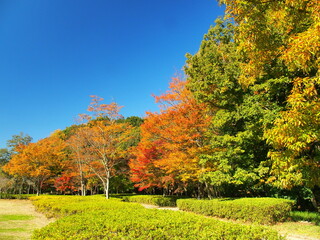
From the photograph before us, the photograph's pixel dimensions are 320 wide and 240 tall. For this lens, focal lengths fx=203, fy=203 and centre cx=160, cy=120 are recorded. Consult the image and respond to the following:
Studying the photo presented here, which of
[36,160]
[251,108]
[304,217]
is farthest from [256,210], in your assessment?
[36,160]

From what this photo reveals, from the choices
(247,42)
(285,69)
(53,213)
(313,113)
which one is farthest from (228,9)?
(53,213)

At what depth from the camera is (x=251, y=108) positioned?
30.6 feet

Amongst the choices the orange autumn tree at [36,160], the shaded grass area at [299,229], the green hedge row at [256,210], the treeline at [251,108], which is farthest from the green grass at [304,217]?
the orange autumn tree at [36,160]

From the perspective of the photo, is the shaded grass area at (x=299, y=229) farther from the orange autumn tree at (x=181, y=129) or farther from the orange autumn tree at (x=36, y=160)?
the orange autumn tree at (x=36, y=160)

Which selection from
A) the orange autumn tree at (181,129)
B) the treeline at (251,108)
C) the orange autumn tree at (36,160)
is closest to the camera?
the treeline at (251,108)

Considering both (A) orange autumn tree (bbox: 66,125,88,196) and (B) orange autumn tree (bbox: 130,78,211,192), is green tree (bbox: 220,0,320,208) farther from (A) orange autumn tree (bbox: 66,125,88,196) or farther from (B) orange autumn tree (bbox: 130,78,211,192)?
(A) orange autumn tree (bbox: 66,125,88,196)

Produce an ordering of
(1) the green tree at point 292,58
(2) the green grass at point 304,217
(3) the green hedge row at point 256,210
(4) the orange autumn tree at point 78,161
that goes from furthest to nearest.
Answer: (4) the orange autumn tree at point 78,161 → (2) the green grass at point 304,217 → (3) the green hedge row at point 256,210 → (1) the green tree at point 292,58

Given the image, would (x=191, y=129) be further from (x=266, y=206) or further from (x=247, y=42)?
(x=247, y=42)

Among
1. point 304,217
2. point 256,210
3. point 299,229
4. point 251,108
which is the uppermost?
point 251,108

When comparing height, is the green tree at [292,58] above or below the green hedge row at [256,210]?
above

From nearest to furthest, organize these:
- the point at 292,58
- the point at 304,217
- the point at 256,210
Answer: the point at 292,58
the point at 256,210
the point at 304,217

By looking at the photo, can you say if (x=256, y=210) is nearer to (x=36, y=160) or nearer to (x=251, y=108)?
(x=251, y=108)

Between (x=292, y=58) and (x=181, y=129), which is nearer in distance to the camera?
(x=292, y=58)

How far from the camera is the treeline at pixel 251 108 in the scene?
167 inches
